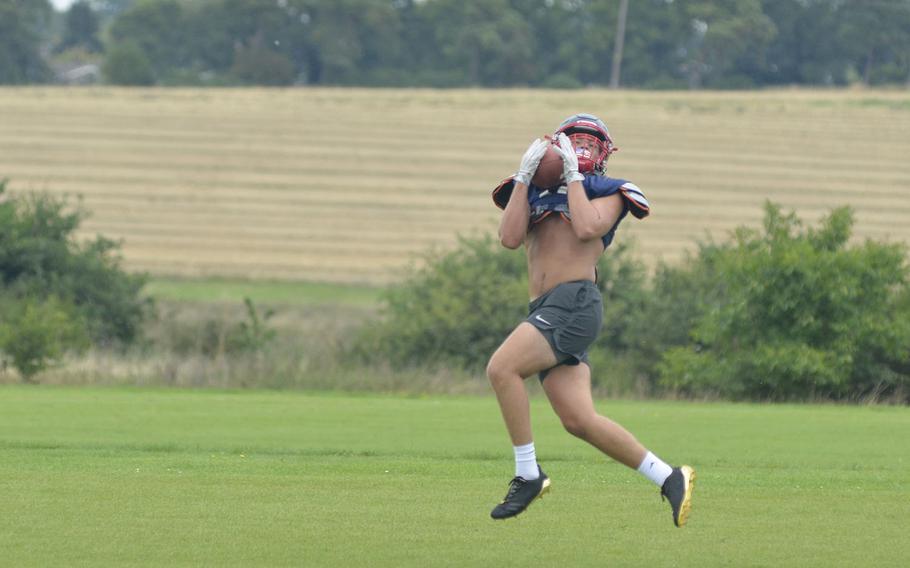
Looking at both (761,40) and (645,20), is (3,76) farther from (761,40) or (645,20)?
(761,40)

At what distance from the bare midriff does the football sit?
178mm

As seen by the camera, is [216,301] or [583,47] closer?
[216,301]

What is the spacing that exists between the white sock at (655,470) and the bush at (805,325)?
1765 centimetres

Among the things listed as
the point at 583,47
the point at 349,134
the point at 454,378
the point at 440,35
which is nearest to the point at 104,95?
the point at 349,134

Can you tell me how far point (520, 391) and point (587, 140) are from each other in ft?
4.74

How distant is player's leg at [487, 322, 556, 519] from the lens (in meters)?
7.47

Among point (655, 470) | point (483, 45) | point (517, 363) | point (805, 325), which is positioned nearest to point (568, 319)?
point (517, 363)

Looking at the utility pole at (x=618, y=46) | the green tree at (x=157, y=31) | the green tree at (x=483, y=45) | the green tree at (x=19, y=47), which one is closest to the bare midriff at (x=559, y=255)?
the utility pole at (x=618, y=46)

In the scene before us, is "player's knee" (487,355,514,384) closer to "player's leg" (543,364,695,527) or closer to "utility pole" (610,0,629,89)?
"player's leg" (543,364,695,527)

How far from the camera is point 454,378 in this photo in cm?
2695

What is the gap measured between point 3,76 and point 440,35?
23944 millimetres

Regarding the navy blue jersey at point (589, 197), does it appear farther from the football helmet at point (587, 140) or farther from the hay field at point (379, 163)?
the hay field at point (379, 163)

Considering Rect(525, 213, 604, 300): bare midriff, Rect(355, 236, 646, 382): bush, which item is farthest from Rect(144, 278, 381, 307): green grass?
Rect(525, 213, 604, 300): bare midriff

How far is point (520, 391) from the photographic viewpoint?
7555 millimetres
